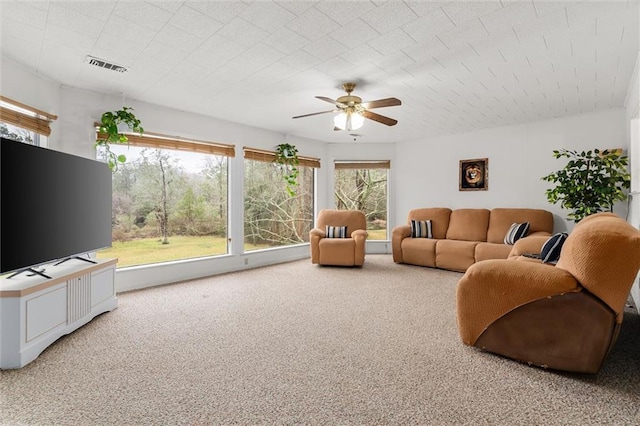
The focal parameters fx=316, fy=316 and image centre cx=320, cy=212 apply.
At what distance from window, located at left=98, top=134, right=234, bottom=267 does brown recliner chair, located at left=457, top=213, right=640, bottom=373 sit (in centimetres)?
382

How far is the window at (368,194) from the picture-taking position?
6.82 metres

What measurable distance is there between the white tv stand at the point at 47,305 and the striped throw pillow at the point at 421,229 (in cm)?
452

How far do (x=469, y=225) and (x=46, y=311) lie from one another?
17.9 feet

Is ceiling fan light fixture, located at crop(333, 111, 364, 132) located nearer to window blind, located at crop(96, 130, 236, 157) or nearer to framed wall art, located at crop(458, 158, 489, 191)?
window blind, located at crop(96, 130, 236, 157)

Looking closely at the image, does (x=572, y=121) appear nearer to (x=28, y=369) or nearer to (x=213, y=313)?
(x=213, y=313)

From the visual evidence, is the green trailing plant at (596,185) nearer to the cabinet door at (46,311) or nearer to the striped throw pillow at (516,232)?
the striped throw pillow at (516,232)

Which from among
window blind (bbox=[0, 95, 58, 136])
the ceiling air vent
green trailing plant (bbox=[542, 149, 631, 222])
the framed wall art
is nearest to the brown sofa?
the framed wall art

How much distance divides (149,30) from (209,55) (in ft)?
1.65

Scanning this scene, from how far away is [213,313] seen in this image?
9.95 feet

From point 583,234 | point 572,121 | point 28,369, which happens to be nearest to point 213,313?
point 28,369

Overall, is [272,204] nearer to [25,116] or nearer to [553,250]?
[25,116]

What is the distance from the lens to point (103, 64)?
2910 millimetres

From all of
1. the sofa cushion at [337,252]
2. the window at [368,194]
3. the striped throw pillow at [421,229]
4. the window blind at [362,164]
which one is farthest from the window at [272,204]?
the striped throw pillow at [421,229]

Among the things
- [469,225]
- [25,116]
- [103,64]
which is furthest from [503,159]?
[25,116]
